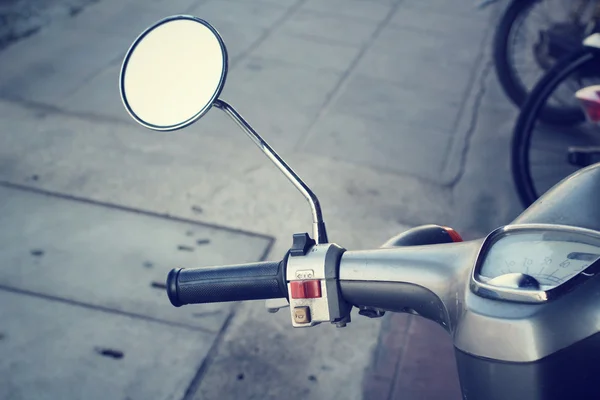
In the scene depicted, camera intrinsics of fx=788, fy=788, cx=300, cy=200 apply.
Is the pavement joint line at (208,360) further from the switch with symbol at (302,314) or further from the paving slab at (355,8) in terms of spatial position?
the paving slab at (355,8)

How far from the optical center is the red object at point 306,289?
1421 millimetres

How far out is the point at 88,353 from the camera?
333 centimetres

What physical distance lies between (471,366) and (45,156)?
13.1ft

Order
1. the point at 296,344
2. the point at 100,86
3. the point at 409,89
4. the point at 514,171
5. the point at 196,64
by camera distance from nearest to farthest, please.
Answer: the point at 196,64 → the point at 296,344 → the point at 514,171 → the point at 100,86 → the point at 409,89

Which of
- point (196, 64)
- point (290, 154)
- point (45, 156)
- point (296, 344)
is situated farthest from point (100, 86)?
point (196, 64)

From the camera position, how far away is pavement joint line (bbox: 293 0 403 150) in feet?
17.2

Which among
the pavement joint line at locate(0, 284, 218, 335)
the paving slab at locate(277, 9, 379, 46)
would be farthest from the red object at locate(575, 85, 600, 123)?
the paving slab at locate(277, 9, 379, 46)

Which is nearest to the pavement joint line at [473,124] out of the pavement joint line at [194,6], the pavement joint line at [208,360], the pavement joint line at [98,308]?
the pavement joint line at [208,360]

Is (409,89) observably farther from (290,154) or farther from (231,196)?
(231,196)

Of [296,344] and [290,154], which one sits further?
[290,154]

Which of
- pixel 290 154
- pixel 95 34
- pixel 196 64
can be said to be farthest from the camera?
pixel 95 34

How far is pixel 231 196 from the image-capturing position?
4527mm

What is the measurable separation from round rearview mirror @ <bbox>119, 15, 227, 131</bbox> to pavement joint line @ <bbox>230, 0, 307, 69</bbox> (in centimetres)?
451

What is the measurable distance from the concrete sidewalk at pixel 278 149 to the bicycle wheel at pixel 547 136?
0.80 feet
